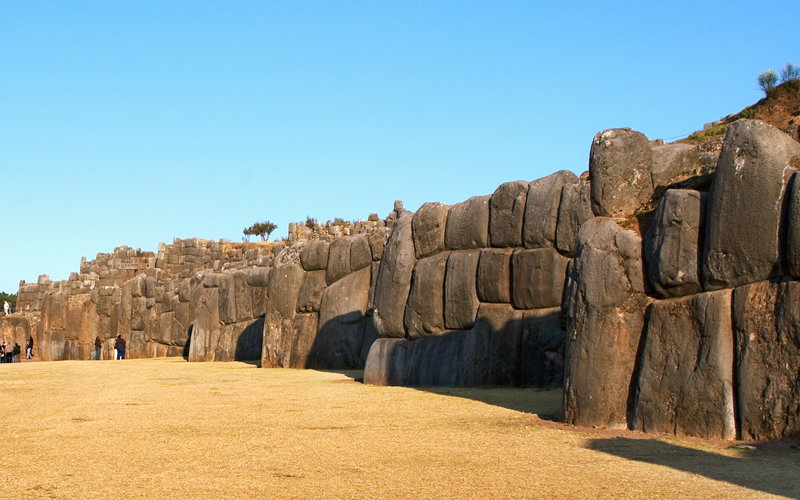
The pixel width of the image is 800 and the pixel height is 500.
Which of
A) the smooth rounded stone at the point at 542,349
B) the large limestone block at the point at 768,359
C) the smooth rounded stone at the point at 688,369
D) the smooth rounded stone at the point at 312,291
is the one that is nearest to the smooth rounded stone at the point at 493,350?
the smooth rounded stone at the point at 542,349

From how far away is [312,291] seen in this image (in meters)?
20.4

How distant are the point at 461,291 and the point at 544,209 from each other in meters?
1.83

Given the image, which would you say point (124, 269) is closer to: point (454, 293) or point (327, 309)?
point (327, 309)

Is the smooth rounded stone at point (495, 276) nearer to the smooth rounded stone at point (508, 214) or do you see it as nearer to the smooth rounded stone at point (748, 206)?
the smooth rounded stone at point (508, 214)

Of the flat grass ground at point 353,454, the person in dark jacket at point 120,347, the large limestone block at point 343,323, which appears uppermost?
the large limestone block at point 343,323

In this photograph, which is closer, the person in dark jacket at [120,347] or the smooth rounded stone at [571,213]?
the smooth rounded stone at [571,213]

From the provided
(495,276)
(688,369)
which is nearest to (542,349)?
(495,276)

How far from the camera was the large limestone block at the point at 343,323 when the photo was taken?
19.0 metres

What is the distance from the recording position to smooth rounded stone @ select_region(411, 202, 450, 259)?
14227 millimetres

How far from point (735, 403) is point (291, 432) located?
163 inches

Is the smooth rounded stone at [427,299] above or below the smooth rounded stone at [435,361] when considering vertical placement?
above

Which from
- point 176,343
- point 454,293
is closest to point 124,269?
point 176,343

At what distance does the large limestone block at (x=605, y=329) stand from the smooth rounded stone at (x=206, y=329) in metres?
18.9

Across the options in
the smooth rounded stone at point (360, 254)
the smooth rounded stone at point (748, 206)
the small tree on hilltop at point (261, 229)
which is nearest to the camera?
the smooth rounded stone at point (748, 206)
